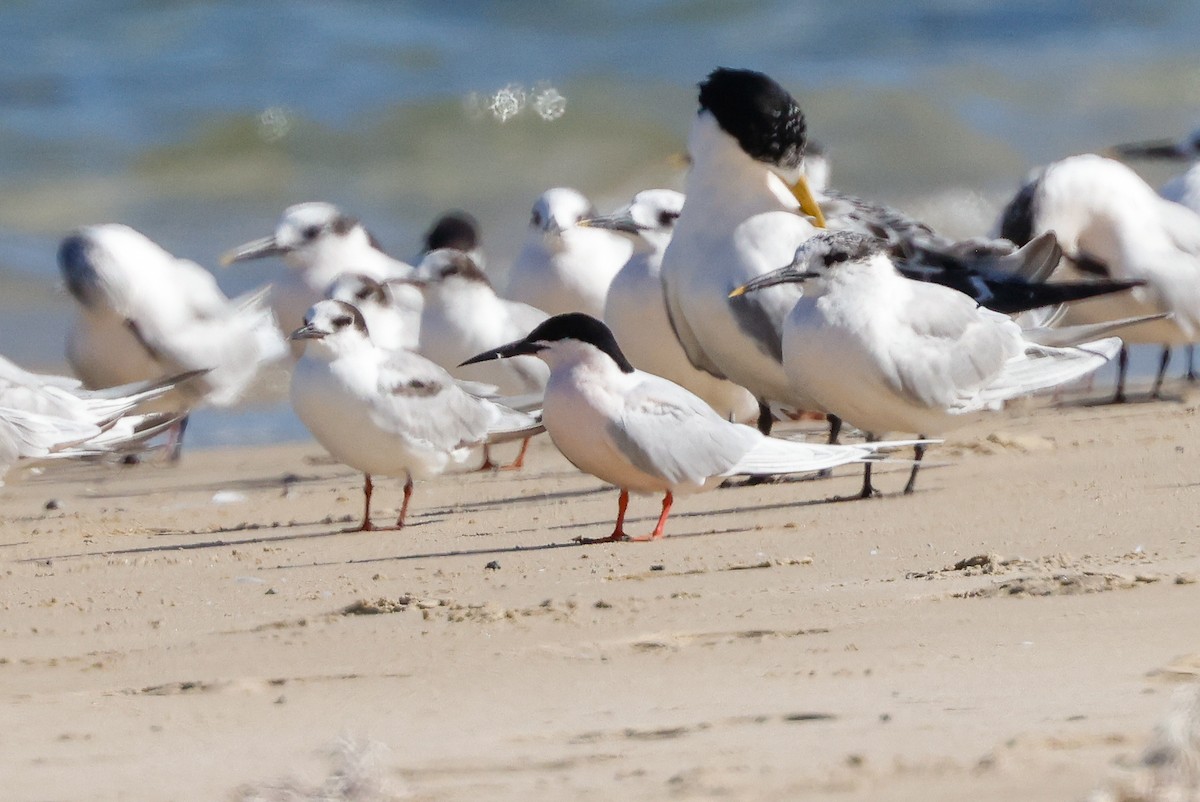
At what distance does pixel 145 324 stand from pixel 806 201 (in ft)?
10.2

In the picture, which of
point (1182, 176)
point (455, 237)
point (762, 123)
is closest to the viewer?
point (762, 123)

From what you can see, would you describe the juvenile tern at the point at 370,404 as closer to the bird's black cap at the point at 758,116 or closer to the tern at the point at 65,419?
the tern at the point at 65,419

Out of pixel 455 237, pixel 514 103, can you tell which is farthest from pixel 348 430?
pixel 514 103

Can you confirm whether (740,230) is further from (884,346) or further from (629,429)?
(629,429)

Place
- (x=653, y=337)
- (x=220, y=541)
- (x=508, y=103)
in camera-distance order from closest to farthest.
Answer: (x=220, y=541) < (x=653, y=337) < (x=508, y=103)

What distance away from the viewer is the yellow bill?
22.0 ft

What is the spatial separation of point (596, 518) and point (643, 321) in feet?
4.60

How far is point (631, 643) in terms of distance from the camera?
3898 millimetres

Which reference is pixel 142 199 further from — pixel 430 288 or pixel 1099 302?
pixel 1099 302

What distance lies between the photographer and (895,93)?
678 inches

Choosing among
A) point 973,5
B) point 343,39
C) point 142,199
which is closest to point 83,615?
point 142,199

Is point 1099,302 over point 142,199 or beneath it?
over

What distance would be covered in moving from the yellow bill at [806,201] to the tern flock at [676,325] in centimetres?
1

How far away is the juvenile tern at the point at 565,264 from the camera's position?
8.93m
